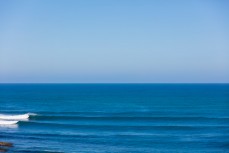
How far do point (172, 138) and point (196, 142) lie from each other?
2.52 meters

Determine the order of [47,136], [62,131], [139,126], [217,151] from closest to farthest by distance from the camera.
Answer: [217,151], [47,136], [62,131], [139,126]

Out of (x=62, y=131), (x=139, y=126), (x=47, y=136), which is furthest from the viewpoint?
(x=139, y=126)

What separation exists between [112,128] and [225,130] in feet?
40.0

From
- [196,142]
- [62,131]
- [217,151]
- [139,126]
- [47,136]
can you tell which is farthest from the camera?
[139,126]

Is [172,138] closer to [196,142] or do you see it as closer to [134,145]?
[196,142]

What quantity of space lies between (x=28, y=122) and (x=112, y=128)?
10.9 m

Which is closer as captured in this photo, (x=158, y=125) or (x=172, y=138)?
(x=172, y=138)

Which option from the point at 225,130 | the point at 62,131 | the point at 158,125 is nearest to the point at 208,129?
the point at 225,130

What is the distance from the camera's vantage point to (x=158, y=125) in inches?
1580

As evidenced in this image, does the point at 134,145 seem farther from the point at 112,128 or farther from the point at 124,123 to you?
the point at 124,123

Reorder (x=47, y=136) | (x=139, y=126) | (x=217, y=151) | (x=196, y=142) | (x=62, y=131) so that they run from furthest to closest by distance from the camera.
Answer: (x=139, y=126), (x=62, y=131), (x=47, y=136), (x=196, y=142), (x=217, y=151)

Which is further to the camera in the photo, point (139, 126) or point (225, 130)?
point (139, 126)

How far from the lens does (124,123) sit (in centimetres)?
4231

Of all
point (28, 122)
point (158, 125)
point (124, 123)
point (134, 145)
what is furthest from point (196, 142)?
point (28, 122)
